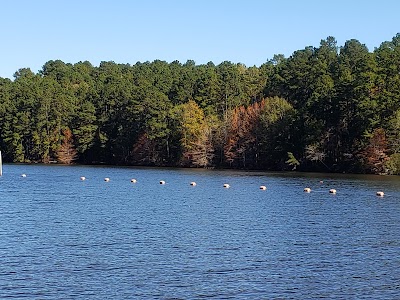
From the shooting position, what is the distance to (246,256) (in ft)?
97.1

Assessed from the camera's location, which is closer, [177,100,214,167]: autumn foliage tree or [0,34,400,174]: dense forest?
[0,34,400,174]: dense forest

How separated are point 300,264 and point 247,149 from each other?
A: 315 feet

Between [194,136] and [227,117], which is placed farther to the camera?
[227,117]

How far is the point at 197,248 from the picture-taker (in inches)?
1232

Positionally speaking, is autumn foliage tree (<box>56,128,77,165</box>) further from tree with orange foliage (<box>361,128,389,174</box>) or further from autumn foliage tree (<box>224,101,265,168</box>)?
tree with orange foliage (<box>361,128,389,174</box>)

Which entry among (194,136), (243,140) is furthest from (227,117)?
(243,140)

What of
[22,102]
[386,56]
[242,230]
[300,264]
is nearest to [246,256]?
[300,264]

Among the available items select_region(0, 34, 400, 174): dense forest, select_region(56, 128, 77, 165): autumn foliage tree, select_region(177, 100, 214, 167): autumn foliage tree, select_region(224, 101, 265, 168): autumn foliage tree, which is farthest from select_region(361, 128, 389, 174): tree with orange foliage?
select_region(56, 128, 77, 165): autumn foliage tree

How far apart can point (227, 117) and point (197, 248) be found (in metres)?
105

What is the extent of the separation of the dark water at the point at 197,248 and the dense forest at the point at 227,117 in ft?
173

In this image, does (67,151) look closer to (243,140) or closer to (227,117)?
(227,117)

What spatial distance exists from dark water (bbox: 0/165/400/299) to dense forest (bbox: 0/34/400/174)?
5272 cm

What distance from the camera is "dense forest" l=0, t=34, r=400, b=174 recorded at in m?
107

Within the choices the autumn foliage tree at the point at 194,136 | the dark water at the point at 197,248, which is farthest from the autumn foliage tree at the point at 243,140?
the dark water at the point at 197,248
